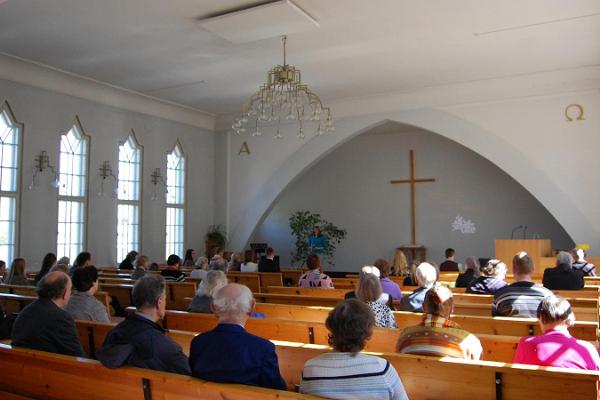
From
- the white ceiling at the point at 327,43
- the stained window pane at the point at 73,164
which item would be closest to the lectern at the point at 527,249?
the white ceiling at the point at 327,43

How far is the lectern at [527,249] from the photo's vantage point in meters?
9.01

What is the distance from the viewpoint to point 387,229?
1390cm

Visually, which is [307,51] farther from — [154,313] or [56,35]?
[154,313]

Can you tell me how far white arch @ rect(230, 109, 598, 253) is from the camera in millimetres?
9802

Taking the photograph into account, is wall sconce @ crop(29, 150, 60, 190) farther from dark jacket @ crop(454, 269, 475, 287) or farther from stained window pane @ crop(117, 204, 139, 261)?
dark jacket @ crop(454, 269, 475, 287)

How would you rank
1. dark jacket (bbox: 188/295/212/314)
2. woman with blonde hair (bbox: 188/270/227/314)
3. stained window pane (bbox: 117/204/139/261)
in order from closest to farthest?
woman with blonde hair (bbox: 188/270/227/314), dark jacket (bbox: 188/295/212/314), stained window pane (bbox: 117/204/139/261)

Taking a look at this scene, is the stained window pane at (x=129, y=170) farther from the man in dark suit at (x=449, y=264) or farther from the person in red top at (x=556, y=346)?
the person in red top at (x=556, y=346)

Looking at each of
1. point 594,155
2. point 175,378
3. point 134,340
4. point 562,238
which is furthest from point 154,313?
point 562,238

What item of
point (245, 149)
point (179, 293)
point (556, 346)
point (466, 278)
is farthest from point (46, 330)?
point (245, 149)

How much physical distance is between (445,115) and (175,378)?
31.3 ft

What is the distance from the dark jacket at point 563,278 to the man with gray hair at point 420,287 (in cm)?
231

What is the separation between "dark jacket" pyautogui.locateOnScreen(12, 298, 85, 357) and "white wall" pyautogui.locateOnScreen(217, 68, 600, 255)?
8830 millimetres

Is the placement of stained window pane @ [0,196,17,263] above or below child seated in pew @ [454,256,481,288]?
above

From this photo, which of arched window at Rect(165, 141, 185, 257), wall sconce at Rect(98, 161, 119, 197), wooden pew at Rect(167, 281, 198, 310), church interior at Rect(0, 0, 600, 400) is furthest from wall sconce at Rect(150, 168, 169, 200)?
wooden pew at Rect(167, 281, 198, 310)
